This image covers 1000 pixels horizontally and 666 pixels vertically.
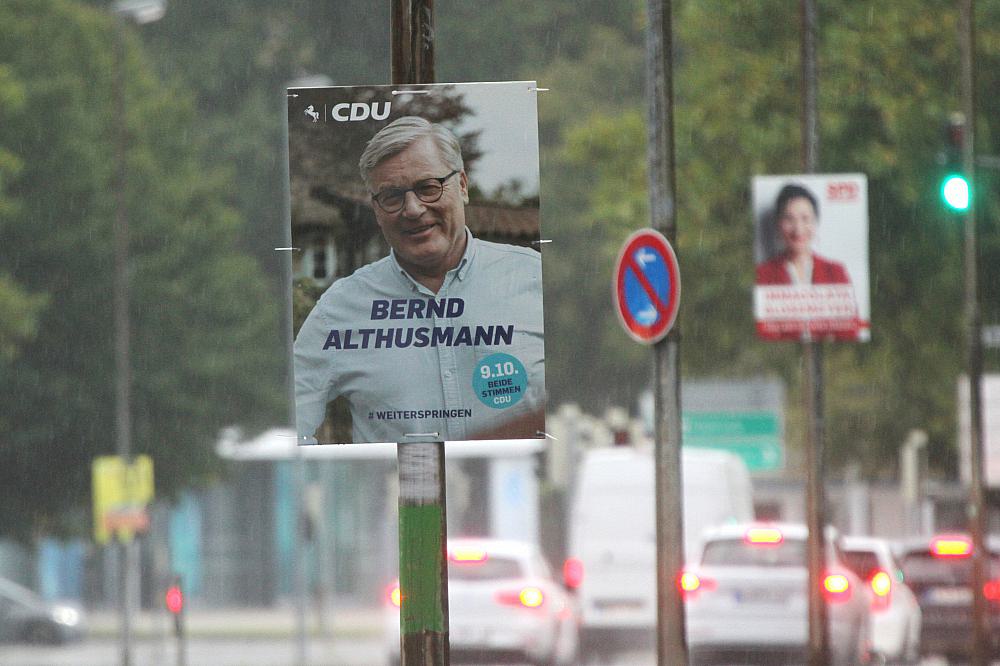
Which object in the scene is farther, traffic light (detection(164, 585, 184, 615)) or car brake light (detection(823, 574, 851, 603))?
car brake light (detection(823, 574, 851, 603))

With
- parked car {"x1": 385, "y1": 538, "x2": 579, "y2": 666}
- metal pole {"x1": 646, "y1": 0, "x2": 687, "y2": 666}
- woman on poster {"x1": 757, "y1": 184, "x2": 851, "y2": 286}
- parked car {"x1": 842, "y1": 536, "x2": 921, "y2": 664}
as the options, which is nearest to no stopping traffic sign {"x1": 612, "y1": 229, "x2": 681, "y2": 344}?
metal pole {"x1": 646, "y1": 0, "x2": 687, "y2": 666}

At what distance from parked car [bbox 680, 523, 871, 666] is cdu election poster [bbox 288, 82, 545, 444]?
12.0m

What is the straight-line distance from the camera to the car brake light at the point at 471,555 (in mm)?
23984

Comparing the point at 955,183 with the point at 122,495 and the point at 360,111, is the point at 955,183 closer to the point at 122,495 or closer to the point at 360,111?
the point at 360,111

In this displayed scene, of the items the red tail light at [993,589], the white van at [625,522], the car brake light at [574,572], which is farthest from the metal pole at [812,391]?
the car brake light at [574,572]

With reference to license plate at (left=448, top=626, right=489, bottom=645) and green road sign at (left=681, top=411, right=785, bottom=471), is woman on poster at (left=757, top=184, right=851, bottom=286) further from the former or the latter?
green road sign at (left=681, top=411, right=785, bottom=471)

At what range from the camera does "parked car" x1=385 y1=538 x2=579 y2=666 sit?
77.6 feet

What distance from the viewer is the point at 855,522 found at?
79.1 m

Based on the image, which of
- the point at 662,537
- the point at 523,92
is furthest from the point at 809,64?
the point at 523,92

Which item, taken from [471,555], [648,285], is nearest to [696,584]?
[471,555]

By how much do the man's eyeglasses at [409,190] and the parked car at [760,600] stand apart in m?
12.1

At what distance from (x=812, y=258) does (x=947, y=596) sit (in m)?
6.50

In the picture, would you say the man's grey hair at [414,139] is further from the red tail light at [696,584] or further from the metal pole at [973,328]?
the metal pole at [973,328]

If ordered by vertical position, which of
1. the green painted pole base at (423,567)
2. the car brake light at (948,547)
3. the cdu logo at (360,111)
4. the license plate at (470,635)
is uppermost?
the cdu logo at (360,111)
